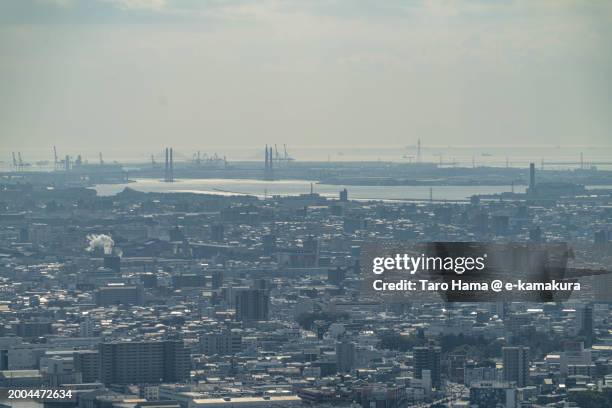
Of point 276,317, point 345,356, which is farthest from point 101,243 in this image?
point 345,356

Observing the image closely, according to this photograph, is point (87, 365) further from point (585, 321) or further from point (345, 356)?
point (585, 321)

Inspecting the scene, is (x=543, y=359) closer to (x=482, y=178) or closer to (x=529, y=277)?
(x=529, y=277)

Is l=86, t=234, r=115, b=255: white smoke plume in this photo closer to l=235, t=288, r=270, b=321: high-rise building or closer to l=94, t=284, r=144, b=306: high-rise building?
l=94, t=284, r=144, b=306: high-rise building

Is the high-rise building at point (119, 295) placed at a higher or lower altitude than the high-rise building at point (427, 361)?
lower

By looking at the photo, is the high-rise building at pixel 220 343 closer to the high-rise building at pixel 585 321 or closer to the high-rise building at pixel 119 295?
the high-rise building at pixel 585 321

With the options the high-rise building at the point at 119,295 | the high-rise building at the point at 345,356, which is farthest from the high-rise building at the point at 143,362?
the high-rise building at the point at 119,295

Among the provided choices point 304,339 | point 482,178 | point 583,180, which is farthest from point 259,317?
point 482,178
